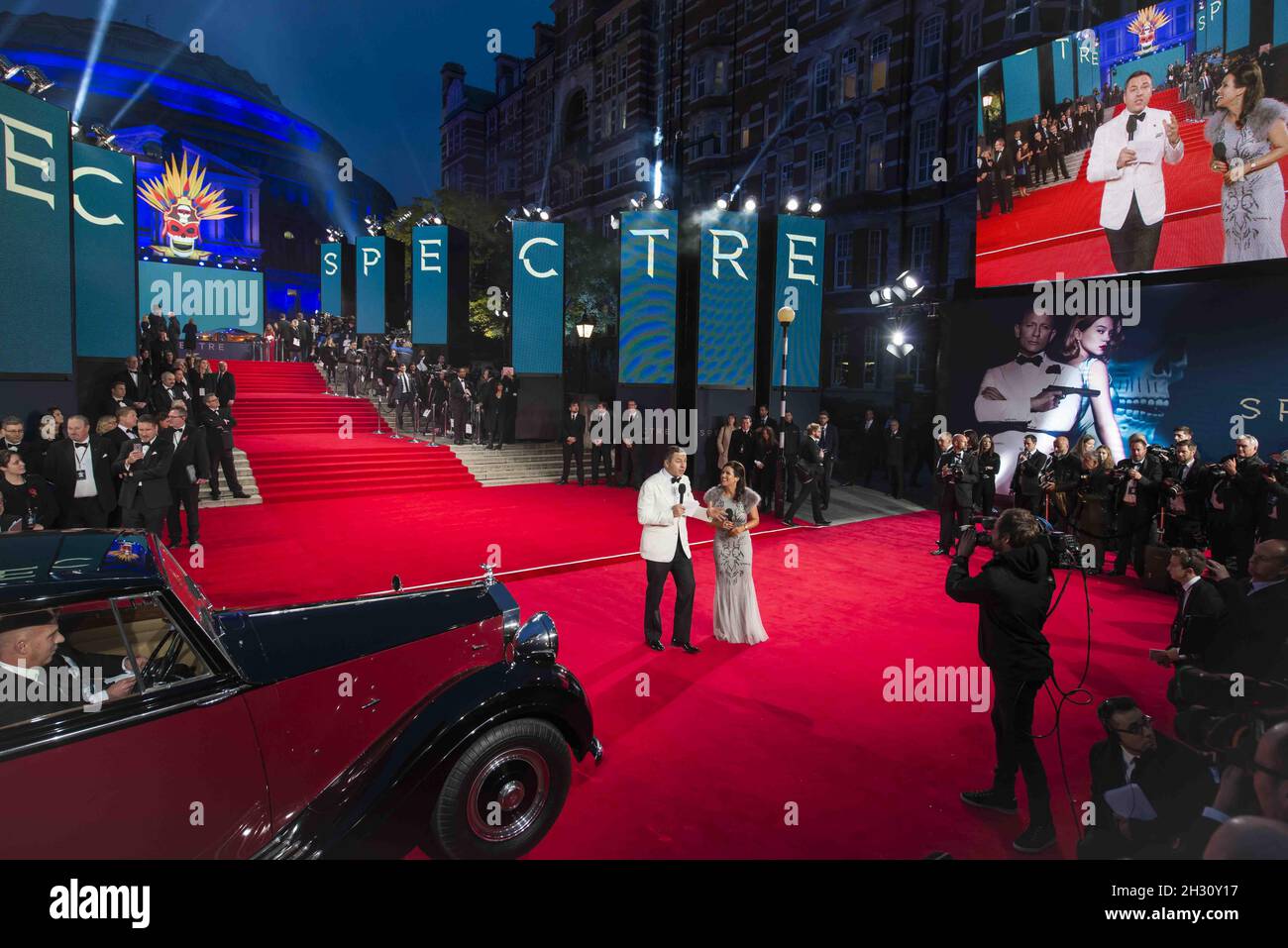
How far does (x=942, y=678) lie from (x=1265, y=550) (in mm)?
2517

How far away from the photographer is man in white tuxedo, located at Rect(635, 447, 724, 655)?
21.6ft

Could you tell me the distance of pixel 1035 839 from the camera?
374cm

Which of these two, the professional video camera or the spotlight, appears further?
the spotlight

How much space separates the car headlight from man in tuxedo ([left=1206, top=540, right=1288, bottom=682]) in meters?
3.93

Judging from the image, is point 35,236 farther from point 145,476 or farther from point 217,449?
point 145,476

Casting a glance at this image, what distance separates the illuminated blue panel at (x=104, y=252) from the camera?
1285 centimetres

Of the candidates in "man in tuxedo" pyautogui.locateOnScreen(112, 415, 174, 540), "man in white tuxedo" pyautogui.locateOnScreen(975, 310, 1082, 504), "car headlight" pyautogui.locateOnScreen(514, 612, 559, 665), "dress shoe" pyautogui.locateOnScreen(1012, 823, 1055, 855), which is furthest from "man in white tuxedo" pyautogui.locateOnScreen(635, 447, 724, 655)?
"man in white tuxedo" pyautogui.locateOnScreen(975, 310, 1082, 504)

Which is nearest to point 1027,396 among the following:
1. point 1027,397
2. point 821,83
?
point 1027,397

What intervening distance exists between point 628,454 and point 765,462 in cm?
387

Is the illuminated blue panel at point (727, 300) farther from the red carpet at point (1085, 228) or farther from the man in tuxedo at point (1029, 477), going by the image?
the man in tuxedo at point (1029, 477)

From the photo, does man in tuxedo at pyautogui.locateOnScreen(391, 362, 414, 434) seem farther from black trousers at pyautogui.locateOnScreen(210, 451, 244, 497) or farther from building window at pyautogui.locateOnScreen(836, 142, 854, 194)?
building window at pyautogui.locateOnScreen(836, 142, 854, 194)

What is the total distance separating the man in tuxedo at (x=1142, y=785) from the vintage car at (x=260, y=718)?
8.78ft

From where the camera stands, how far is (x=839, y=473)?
19.6 m

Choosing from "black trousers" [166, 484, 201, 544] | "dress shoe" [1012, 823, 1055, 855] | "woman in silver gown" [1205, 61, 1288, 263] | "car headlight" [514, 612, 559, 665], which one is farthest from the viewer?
"woman in silver gown" [1205, 61, 1288, 263]
